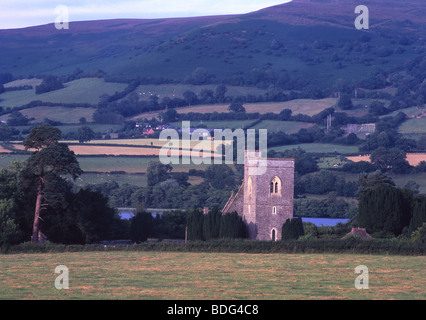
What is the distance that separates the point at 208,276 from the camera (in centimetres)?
3631

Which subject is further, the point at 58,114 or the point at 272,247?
the point at 58,114

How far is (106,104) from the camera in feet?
527

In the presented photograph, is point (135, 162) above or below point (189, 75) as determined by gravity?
below

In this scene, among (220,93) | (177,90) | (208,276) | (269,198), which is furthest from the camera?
(177,90)

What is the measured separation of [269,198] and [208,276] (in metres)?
31.1

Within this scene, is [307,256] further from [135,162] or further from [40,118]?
[40,118]

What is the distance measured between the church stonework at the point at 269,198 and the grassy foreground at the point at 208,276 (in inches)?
728

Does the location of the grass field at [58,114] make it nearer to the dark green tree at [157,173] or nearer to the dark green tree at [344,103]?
the dark green tree at [157,173]

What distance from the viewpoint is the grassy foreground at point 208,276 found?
29.9m

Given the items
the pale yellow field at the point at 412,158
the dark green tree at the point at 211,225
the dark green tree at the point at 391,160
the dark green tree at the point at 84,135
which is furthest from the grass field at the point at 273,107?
the dark green tree at the point at 211,225

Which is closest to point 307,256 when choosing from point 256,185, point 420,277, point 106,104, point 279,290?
point 420,277

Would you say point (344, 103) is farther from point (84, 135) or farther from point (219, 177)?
point (219, 177)

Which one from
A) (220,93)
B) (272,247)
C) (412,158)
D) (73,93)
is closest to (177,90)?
(220,93)
